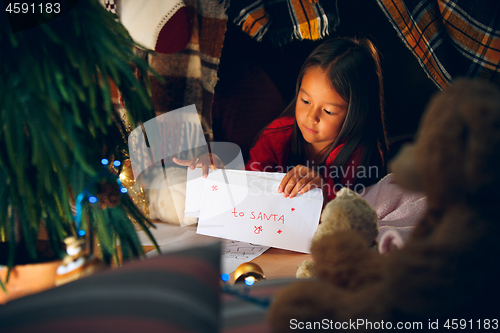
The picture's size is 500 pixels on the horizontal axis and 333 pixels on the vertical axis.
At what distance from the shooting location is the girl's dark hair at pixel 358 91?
0.79 meters

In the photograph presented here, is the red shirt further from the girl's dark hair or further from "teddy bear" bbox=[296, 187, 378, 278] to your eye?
"teddy bear" bbox=[296, 187, 378, 278]

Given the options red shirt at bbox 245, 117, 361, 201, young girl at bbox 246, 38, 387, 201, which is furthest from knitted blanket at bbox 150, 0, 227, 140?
young girl at bbox 246, 38, 387, 201

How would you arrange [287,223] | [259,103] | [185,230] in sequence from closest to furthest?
[287,223]
[185,230]
[259,103]

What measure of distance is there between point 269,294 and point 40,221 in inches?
10.5

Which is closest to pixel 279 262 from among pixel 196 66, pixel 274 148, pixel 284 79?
pixel 274 148

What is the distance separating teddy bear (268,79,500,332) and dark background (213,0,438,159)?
0.72m

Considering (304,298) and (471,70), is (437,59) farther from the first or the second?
(304,298)

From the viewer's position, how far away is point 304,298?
0.16 metres

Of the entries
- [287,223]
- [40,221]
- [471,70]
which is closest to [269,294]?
[40,221]

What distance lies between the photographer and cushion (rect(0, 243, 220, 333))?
139 mm

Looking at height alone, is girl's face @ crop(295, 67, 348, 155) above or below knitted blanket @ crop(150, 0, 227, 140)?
below

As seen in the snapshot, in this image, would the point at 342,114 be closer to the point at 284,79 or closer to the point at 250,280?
the point at 284,79

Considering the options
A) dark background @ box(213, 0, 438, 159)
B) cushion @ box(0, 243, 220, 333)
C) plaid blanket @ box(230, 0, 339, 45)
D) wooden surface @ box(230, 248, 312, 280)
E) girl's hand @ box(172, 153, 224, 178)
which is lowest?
wooden surface @ box(230, 248, 312, 280)

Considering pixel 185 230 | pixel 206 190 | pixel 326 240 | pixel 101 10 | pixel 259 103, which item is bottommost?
pixel 185 230
